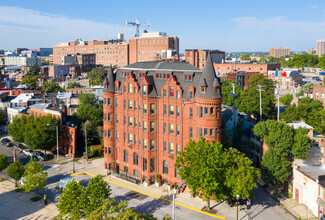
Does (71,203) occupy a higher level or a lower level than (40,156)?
higher

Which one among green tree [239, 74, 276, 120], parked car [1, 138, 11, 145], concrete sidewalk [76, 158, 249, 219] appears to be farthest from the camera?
green tree [239, 74, 276, 120]

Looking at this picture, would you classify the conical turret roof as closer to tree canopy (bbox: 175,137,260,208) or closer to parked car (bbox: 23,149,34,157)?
tree canopy (bbox: 175,137,260,208)

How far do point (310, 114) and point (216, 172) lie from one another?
145 feet

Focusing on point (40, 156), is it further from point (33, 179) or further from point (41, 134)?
point (33, 179)

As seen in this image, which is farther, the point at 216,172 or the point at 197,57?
the point at 197,57

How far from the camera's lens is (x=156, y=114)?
5988 cm

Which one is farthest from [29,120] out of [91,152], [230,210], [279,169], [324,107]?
[324,107]

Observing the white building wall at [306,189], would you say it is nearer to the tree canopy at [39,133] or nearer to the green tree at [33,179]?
the green tree at [33,179]

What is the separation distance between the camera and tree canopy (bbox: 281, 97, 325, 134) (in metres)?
76.1

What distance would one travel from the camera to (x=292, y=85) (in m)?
152

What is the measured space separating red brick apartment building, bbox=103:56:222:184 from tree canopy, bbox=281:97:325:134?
34.4m

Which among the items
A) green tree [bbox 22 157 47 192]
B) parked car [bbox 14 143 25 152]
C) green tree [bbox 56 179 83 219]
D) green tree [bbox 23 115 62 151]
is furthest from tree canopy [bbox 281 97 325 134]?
parked car [bbox 14 143 25 152]

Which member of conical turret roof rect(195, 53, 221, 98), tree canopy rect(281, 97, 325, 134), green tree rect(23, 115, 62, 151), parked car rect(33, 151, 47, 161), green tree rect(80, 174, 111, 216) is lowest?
parked car rect(33, 151, 47, 161)

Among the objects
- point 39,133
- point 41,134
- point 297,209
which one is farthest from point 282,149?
point 39,133
